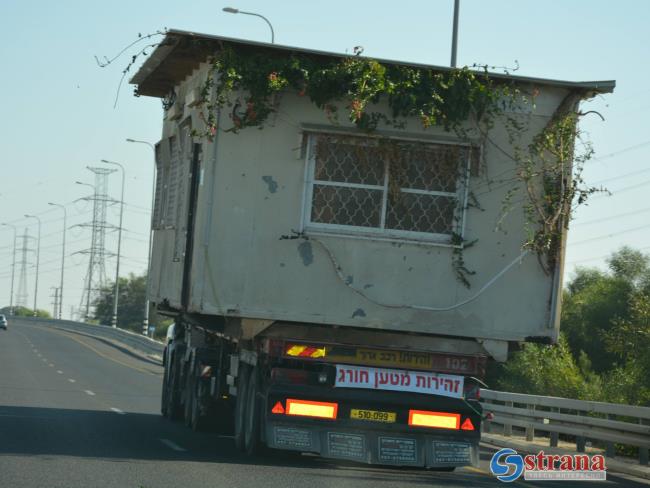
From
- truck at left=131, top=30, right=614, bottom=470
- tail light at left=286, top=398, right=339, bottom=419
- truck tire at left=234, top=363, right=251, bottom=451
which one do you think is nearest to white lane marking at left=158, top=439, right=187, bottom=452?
truck tire at left=234, top=363, right=251, bottom=451

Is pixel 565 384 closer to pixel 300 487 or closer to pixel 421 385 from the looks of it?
pixel 421 385

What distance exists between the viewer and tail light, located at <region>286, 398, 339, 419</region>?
13367mm

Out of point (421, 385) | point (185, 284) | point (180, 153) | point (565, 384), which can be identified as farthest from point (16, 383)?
point (421, 385)

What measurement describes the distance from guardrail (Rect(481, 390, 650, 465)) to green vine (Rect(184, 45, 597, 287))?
11.3ft

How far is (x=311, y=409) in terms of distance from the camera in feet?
43.9

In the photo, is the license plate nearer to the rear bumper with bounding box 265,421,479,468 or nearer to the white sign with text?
the rear bumper with bounding box 265,421,479,468

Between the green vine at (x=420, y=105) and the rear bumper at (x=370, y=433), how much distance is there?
4.76 ft

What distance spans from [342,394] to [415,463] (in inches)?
39.8

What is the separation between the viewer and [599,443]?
67.3 feet

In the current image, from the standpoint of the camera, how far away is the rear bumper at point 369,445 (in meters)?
13.3

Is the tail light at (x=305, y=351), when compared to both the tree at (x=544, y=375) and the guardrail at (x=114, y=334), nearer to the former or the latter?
the tree at (x=544, y=375)

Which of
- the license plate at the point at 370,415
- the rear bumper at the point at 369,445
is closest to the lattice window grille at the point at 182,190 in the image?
the rear bumper at the point at 369,445

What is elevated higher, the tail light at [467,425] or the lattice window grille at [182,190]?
the lattice window grille at [182,190]

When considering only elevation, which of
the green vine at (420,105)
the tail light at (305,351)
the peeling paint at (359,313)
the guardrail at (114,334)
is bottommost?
the guardrail at (114,334)
